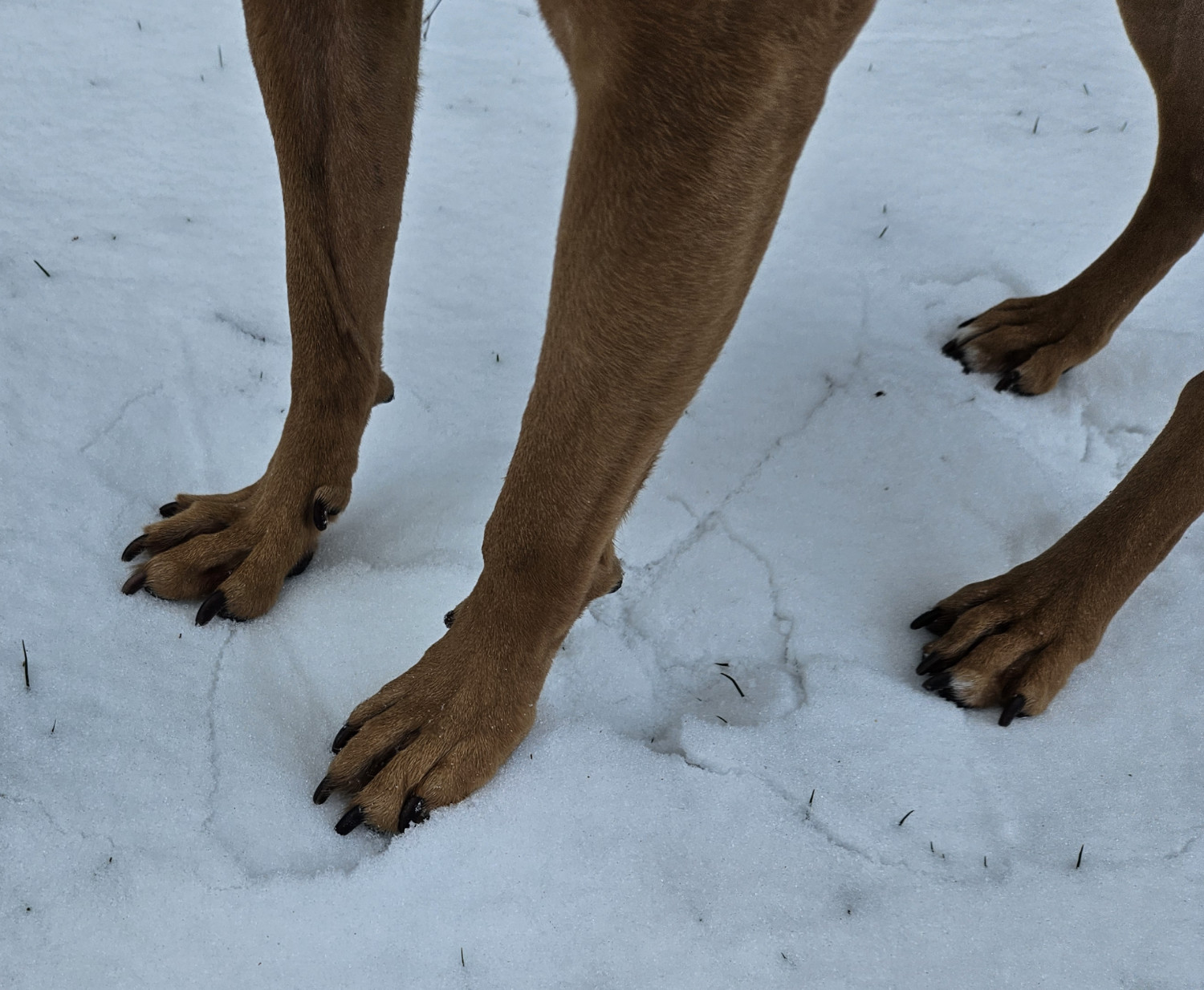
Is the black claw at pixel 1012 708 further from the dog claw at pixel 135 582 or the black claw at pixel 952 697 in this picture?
the dog claw at pixel 135 582

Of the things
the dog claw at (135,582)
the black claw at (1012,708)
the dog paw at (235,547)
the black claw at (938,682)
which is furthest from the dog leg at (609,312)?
the black claw at (1012,708)

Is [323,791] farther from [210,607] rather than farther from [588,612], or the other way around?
[588,612]

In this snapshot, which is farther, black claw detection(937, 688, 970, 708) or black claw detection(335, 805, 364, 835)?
black claw detection(937, 688, 970, 708)

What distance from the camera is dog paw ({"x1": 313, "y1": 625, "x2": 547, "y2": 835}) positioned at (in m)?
1.58

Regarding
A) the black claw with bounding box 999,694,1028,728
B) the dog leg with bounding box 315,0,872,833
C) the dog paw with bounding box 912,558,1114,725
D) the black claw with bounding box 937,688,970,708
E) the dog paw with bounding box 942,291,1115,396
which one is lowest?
the black claw with bounding box 937,688,970,708

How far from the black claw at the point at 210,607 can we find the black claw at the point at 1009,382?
182 cm

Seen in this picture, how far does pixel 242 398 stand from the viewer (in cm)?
234

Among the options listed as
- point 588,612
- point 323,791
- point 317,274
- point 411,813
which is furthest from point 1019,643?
point 317,274

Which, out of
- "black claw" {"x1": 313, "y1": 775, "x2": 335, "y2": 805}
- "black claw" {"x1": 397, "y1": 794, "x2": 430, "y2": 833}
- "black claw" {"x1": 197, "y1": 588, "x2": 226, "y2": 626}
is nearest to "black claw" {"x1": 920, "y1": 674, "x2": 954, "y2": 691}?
"black claw" {"x1": 397, "y1": 794, "x2": 430, "y2": 833}

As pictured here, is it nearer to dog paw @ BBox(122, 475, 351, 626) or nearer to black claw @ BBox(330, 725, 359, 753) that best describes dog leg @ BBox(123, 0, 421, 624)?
dog paw @ BBox(122, 475, 351, 626)

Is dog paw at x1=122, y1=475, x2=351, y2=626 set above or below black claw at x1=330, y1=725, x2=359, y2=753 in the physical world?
above

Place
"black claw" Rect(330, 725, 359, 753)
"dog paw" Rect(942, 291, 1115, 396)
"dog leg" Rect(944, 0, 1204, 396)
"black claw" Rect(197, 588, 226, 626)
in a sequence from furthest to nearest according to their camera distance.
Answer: "dog paw" Rect(942, 291, 1115, 396), "dog leg" Rect(944, 0, 1204, 396), "black claw" Rect(197, 588, 226, 626), "black claw" Rect(330, 725, 359, 753)

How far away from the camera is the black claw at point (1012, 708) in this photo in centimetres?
186

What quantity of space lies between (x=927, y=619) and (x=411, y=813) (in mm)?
1035
